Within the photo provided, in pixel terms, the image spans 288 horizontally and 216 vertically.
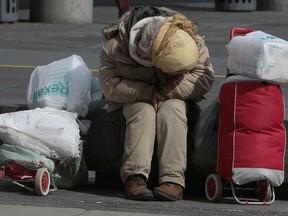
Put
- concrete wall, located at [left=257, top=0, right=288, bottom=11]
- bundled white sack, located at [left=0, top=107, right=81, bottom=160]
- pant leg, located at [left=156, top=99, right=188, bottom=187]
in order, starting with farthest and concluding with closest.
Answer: concrete wall, located at [left=257, top=0, right=288, bottom=11] → bundled white sack, located at [left=0, top=107, right=81, bottom=160] → pant leg, located at [left=156, top=99, right=188, bottom=187]

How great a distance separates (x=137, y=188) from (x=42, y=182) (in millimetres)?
590

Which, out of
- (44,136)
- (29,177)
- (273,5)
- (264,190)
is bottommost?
(273,5)

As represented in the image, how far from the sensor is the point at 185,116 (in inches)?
275

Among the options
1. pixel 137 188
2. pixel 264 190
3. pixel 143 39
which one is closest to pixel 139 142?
pixel 137 188

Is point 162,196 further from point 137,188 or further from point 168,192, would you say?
point 137,188

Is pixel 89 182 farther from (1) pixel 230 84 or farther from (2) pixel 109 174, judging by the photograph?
(1) pixel 230 84

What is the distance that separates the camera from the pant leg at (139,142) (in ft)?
22.4

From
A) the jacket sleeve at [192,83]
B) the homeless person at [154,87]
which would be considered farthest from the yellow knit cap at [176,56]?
the jacket sleeve at [192,83]

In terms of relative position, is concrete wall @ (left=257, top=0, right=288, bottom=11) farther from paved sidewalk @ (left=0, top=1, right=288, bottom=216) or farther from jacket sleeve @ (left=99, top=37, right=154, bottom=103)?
jacket sleeve @ (left=99, top=37, right=154, bottom=103)

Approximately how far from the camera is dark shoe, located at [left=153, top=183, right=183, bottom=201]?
22.1 ft

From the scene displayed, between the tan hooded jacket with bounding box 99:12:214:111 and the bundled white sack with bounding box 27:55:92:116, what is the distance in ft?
1.10

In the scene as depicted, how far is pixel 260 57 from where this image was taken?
6707mm

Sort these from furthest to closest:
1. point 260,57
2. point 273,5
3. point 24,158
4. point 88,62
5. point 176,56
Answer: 1. point 273,5
2. point 88,62
3. point 24,158
4. point 176,56
5. point 260,57

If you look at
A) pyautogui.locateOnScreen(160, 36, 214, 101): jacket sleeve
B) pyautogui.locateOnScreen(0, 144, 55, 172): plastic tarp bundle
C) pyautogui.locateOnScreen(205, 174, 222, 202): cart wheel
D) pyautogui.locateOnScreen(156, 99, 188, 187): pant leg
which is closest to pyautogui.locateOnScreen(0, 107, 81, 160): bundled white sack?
pyautogui.locateOnScreen(0, 144, 55, 172): plastic tarp bundle
